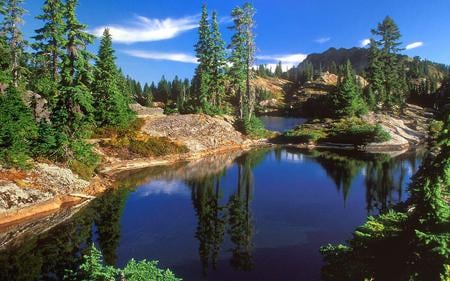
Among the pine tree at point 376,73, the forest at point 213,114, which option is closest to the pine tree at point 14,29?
the forest at point 213,114

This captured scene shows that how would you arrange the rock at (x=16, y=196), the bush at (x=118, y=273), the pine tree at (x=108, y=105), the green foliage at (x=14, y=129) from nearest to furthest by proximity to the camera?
the bush at (x=118, y=273)
the rock at (x=16, y=196)
the green foliage at (x=14, y=129)
the pine tree at (x=108, y=105)

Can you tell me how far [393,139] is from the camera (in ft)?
208

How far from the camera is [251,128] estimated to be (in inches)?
2672

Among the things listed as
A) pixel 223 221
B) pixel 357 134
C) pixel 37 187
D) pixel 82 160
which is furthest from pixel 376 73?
pixel 37 187

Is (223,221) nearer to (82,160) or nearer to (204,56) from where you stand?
(82,160)

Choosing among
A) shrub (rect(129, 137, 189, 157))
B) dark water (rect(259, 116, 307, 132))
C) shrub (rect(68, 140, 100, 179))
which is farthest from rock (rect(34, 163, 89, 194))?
dark water (rect(259, 116, 307, 132))

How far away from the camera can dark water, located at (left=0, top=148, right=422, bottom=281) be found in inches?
792

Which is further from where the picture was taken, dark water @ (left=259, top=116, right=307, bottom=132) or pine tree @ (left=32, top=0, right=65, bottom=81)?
dark water @ (left=259, top=116, right=307, bottom=132)

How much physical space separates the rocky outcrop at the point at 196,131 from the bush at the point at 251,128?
6.63 ft

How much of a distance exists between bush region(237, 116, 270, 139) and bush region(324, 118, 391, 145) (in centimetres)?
1098

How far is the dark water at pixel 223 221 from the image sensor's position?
66.0 ft

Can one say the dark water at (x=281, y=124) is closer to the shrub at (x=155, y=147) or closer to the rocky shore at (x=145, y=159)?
the rocky shore at (x=145, y=159)

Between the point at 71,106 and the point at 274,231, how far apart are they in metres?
20.5

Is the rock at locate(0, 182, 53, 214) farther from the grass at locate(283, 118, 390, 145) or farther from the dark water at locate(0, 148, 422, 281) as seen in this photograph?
the grass at locate(283, 118, 390, 145)
